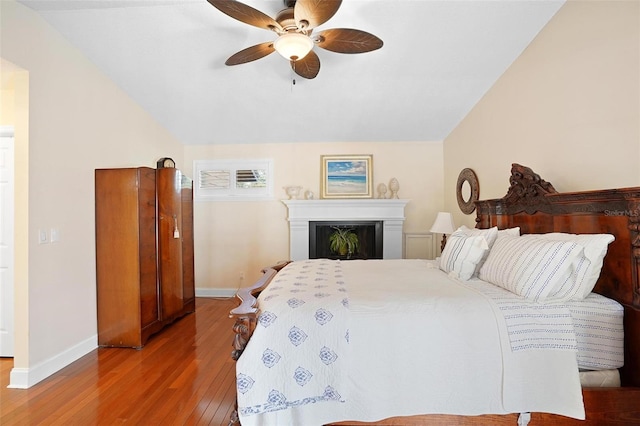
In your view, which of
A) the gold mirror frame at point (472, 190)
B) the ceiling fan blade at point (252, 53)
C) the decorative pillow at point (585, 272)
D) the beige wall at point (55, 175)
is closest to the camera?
the decorative pillow at point (585, 272)

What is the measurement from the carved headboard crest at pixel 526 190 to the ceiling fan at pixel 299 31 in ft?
4.98

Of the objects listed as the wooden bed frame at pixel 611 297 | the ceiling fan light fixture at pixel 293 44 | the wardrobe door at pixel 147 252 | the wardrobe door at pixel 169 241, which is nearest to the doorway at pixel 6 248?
the wardrobe door at pixel 147 252

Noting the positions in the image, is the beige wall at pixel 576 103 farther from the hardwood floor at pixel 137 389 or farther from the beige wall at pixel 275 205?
the hardwood floor at pixel 137 389

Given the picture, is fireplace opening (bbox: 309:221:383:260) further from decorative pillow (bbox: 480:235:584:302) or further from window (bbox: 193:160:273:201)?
decorative pillow (bbox: 480:235:584:302)

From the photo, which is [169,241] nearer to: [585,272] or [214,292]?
[214,292]

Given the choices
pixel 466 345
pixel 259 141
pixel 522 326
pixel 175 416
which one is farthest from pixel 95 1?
pixel 522 326

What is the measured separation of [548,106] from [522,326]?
186 centimetres

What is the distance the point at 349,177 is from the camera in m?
4.37

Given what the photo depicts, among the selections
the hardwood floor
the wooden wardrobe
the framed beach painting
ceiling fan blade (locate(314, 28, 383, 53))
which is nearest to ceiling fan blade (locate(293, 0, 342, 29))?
ceiling fan blade (locate(314, 28, 383, 53))

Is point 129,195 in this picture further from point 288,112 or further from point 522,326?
point 522,326

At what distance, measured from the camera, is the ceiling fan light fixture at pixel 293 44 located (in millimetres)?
1848

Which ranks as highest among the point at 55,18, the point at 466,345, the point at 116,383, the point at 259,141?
the point at 55,18

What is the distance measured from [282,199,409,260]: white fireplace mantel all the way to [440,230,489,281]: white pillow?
1.87 metres

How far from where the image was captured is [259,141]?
4355 millimetres
